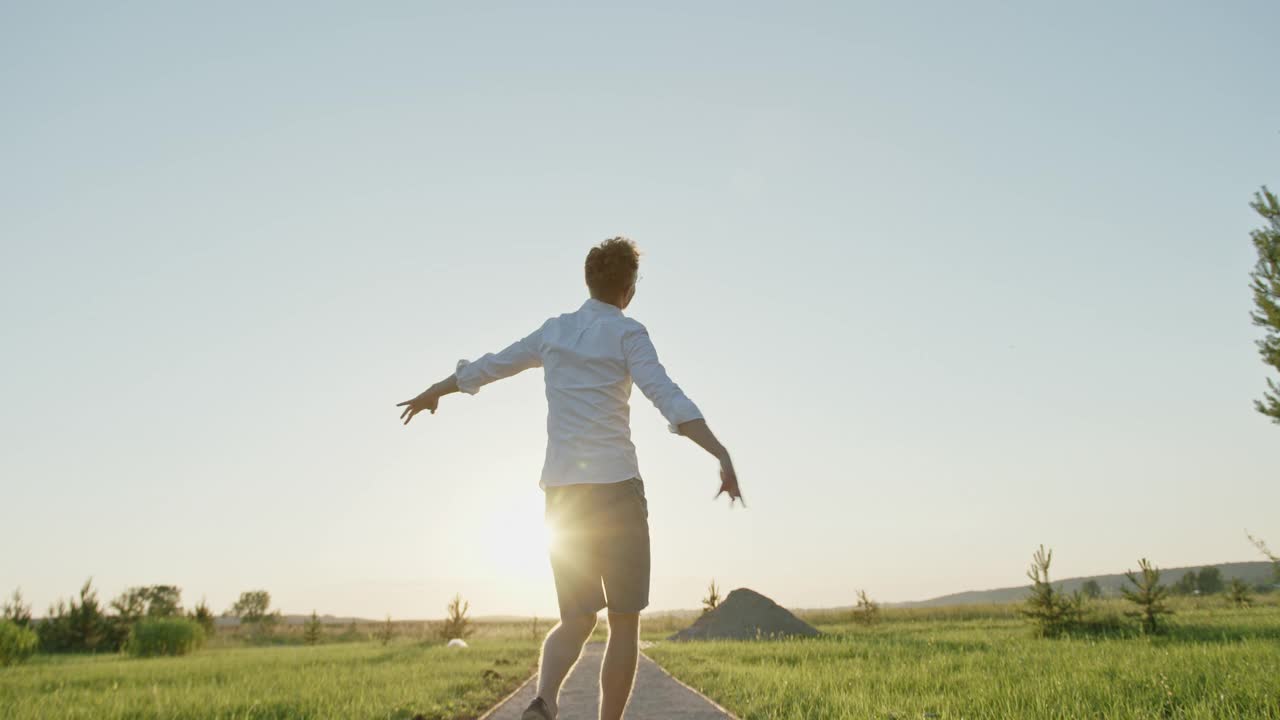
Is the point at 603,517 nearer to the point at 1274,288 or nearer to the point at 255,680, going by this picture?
the point at 255,680

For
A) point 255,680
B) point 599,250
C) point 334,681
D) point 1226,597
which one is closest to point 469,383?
point 599,250


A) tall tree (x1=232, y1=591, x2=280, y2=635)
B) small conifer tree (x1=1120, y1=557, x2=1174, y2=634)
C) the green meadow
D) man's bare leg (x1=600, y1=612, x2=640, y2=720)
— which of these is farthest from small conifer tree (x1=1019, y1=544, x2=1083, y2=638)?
tall tree (x1=232, y1=591, x2=280, y2=635)

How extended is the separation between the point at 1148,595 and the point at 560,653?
16.9 meters

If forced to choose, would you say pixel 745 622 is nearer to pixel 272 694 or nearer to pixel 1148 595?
pixel 1148 595

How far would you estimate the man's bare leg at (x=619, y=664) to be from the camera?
3438 millimetres

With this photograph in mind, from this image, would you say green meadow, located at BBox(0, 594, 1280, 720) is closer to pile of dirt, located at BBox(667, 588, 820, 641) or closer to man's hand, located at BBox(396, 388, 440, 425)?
man's hand, located at BBox(396, 388, 440, 425)

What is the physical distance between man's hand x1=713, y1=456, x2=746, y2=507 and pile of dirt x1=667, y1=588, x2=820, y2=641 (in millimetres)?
20209

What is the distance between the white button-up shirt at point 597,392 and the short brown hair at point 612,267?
0.09 meters

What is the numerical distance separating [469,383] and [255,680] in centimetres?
691

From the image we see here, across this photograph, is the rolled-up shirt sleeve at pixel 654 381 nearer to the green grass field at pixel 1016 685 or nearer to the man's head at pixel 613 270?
the man's head at pixel 613 270

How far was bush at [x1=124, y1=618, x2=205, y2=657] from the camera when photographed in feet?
75.7

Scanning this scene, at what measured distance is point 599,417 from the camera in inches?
141

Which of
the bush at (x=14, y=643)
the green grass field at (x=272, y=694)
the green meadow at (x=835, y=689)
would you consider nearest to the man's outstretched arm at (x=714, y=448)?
the green meadow at (x=835, y=689)

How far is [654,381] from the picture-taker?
11.5 feet
